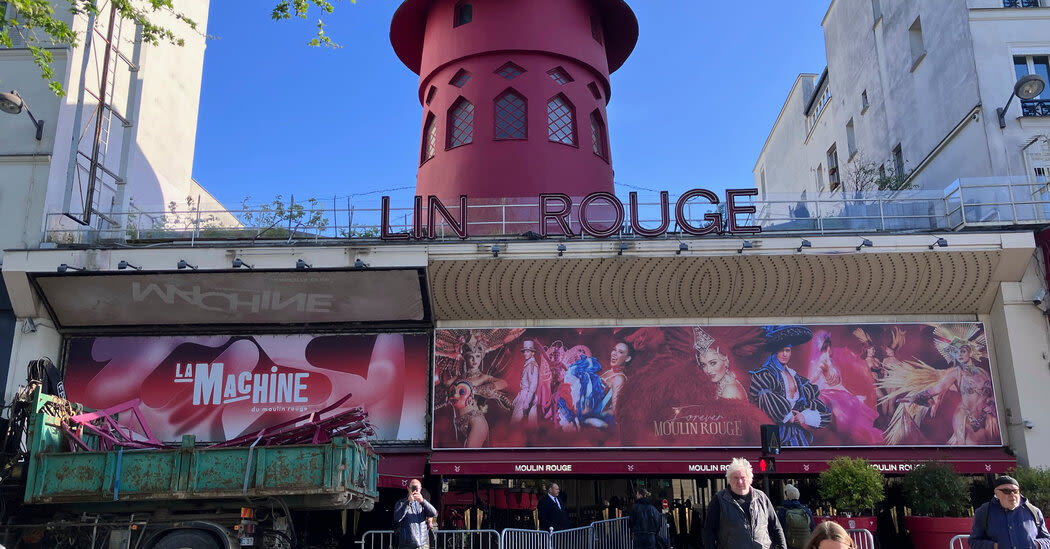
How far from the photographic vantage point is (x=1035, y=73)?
18.7 meters

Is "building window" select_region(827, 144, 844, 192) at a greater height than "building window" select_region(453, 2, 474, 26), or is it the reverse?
"building window" select_region(453, 2, 474, 26)

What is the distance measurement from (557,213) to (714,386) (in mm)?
4469

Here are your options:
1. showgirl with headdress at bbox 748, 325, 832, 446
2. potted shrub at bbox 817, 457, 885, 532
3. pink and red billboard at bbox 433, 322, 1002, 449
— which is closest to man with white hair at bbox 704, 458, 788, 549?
potted shrub at bbox 817, 457, 885, 532

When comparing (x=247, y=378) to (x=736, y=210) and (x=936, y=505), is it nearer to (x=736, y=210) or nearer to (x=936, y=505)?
(x=736, y=210)

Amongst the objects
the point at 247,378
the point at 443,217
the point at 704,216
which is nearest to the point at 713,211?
the point at 704,216

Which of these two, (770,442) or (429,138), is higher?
(429,138)

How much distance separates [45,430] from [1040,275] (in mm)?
16920

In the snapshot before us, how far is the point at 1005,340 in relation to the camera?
16547 mm

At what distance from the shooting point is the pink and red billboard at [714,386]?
54.3ft

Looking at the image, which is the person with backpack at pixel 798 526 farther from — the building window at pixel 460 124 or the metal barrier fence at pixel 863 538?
the building window at pixel 460 124

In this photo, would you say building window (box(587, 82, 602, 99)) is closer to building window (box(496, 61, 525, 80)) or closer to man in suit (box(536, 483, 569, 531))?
building window (box(496, 61, 525, 80))

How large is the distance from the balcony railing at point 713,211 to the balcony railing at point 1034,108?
1.95 metres

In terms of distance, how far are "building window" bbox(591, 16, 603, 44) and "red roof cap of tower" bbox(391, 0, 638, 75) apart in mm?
305

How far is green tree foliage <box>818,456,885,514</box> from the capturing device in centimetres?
1365
